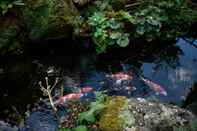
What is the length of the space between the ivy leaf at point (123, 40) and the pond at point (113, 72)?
1.51 ft

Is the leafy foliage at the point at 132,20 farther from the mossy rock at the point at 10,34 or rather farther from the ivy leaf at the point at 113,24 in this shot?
the mossy rock at the point at 10,34

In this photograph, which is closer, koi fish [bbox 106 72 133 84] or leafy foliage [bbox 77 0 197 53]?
koi fish [bbox 106 72 133 84]

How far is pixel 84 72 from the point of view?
305 inches

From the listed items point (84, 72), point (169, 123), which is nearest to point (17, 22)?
point (84, 72)

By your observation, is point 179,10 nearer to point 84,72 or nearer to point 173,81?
point 173,81

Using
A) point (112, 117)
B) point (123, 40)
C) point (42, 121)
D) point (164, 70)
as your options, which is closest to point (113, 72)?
point (123, 40)

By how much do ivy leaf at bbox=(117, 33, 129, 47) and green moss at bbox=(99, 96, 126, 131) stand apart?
230 centimetres

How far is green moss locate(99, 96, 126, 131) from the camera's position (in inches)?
203

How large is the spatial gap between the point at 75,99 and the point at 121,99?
1.12m

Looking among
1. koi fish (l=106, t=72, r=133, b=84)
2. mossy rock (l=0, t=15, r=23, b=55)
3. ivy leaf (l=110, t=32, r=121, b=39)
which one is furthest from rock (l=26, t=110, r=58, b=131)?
ivy leaf (l=110, t=32, r=121, b=39)

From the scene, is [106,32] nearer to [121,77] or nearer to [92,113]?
[121,77]

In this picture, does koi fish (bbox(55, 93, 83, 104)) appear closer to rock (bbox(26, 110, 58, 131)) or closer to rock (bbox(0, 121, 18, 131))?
rock (bbox(26, 110, 58, 131))

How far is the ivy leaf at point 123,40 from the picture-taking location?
303 inches

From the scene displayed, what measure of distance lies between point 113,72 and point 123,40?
2.12 ft
